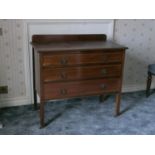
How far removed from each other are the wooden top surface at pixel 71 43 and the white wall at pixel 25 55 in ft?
0.73

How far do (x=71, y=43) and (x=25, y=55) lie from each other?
54 centimetres

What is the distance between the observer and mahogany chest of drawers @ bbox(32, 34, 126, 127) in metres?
2.12

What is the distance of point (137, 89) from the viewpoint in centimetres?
330

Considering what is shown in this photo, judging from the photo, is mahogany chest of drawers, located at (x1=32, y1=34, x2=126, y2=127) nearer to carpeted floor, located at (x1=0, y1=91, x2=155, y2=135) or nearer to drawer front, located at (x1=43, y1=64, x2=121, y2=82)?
drawer front, located at (x1=43, y1=64, x2=121, y2=82)

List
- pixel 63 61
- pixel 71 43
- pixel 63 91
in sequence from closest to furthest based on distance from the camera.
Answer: pixel 63 61 → pixel 63 91 → pixel 71 43

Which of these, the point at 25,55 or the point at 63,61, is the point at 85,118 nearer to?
the point at 63,61

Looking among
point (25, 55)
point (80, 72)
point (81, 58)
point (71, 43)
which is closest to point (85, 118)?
point (80, 72)

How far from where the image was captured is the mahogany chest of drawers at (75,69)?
2.12 m

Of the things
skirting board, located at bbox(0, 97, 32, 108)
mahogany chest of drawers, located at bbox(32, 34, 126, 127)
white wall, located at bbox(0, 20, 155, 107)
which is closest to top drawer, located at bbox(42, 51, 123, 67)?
mahogany chest of drawers, located at bbox(32, 34, 126, 127)

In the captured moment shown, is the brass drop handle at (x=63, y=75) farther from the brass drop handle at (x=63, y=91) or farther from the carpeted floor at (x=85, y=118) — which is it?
the carpeted floor at (x=85, y=118)

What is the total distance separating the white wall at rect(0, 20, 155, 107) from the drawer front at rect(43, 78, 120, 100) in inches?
23.5

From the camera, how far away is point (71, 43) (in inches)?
97.3

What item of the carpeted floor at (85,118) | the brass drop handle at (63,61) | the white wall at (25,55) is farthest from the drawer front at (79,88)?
the white wall at (25,55)
